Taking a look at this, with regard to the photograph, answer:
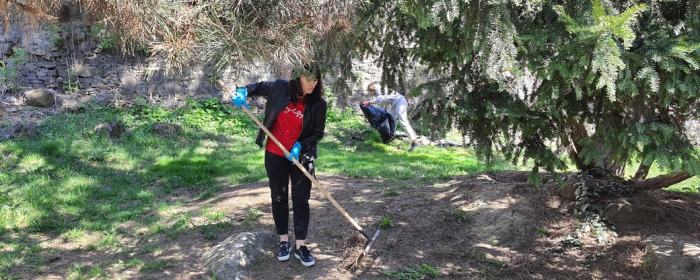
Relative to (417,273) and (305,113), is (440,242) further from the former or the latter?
(305,113)

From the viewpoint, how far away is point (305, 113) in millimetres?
4293

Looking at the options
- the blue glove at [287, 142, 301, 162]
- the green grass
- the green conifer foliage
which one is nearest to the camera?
the green conifer foliage

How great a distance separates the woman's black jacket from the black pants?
0.13 m

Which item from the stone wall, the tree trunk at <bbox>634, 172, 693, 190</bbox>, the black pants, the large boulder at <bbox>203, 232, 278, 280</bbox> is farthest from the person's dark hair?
the stone wall

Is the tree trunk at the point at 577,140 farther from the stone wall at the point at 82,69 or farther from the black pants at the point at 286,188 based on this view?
the stone wall at the point at 82,69

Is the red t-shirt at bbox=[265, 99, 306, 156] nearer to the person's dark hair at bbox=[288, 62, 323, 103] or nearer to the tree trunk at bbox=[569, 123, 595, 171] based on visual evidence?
the person's dark hair at bbox=[288, 62, 323, 103]

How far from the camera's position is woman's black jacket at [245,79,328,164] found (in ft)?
14.0

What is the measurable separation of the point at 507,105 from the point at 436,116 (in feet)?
1.97

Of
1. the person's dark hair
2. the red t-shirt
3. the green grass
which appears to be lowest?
the green grass

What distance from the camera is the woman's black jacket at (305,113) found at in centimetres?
427

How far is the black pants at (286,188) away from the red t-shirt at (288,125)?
120mm

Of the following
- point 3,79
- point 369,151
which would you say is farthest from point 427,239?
point 3,79

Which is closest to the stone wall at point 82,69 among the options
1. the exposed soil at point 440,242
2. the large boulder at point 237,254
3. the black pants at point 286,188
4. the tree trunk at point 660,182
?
the exposed soil at point 440,242

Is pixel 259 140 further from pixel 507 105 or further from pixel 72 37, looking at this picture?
pixel 72 37
